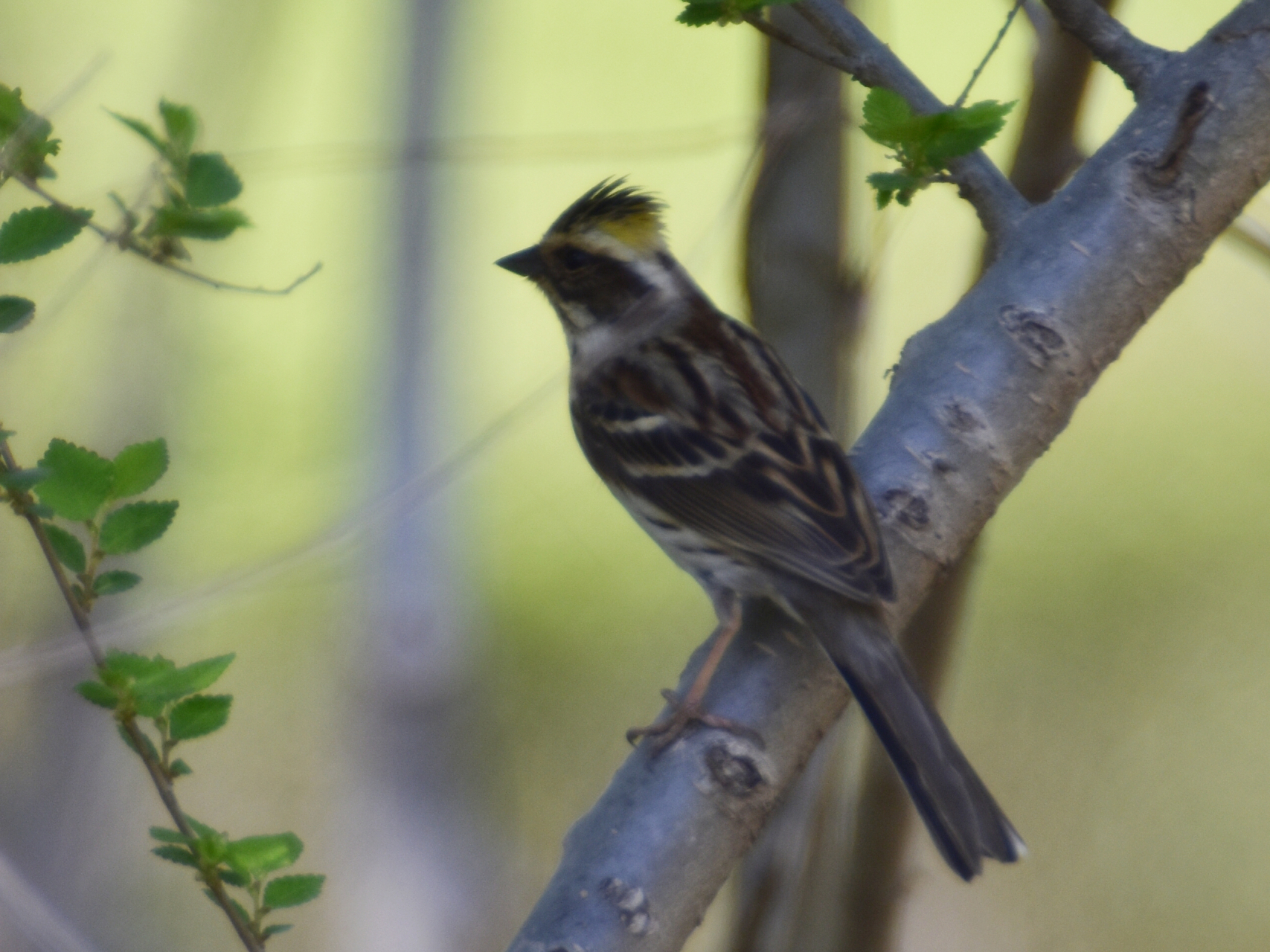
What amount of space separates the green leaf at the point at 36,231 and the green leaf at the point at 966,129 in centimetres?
102

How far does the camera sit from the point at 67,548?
4.00 feet

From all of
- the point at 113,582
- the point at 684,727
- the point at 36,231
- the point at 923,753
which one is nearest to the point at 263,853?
the point at 113,582

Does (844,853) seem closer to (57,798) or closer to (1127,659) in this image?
(57,798)

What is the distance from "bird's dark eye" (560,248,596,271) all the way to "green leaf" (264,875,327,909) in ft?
5.85

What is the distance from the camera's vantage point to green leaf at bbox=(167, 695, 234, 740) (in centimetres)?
125

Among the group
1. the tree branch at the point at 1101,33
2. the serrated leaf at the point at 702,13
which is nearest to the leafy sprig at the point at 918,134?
the serrated leaf at the point at 702,13

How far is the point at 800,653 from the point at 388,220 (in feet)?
6.61

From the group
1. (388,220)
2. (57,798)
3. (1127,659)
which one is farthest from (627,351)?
A: (1127,659)

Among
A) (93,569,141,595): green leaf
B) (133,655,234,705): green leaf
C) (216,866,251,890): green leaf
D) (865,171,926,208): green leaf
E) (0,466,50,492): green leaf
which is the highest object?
(865,171,926,208): green leaf

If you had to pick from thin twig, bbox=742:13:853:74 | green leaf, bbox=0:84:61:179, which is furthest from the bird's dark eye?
green leaf, bbox=0:84:61:179

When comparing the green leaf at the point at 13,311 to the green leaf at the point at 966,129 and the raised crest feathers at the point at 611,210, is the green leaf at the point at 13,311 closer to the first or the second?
the green leaf at the point at 966,129

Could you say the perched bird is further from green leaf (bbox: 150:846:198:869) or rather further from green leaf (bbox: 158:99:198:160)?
green leaf (bbox: 158:99:198:160)

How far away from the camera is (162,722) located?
127cm

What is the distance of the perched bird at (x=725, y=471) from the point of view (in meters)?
1.83
